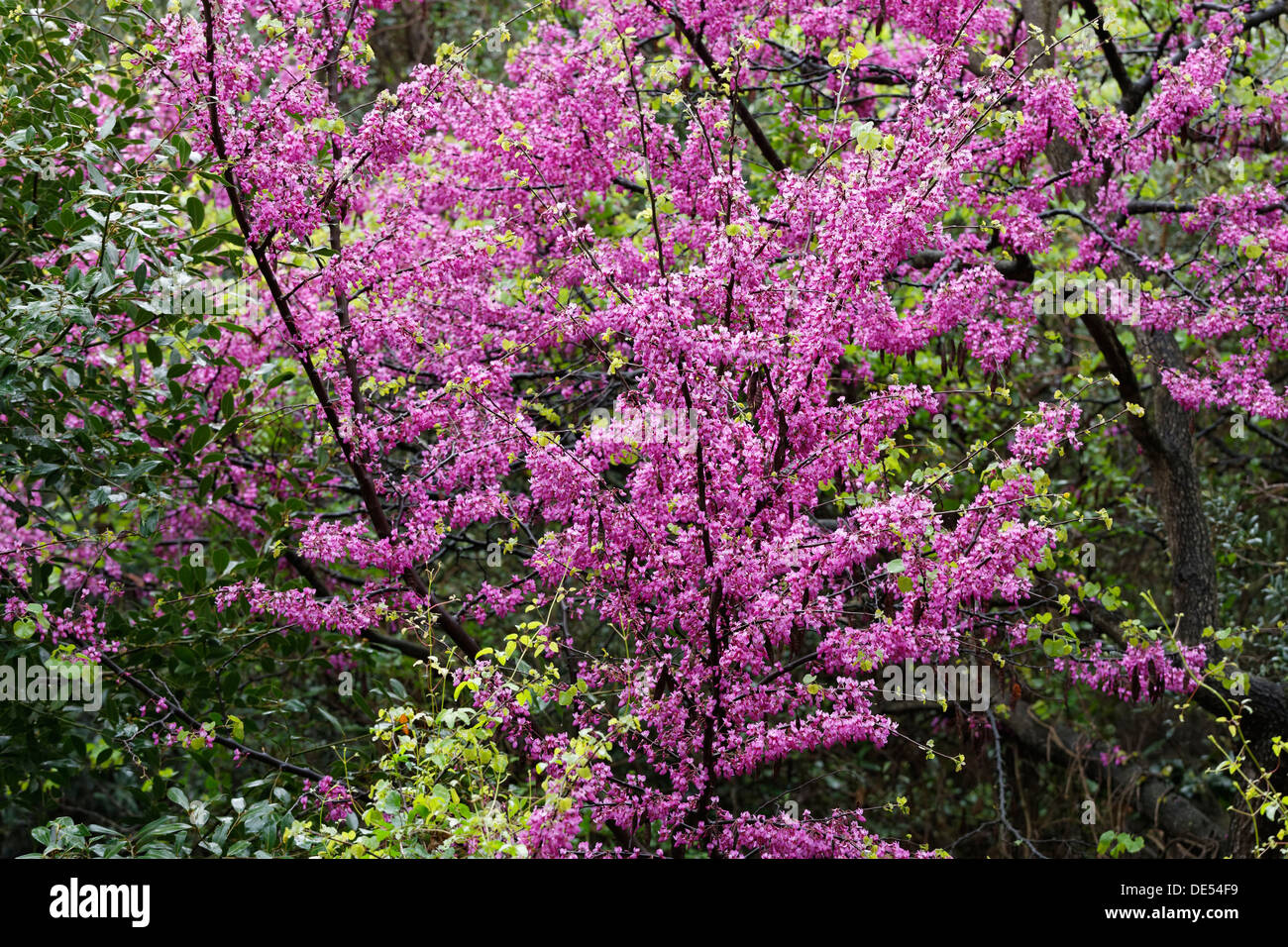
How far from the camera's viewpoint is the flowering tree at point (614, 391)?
174 inches

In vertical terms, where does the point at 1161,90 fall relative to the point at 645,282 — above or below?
above

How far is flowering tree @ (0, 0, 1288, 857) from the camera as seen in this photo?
4426 millimetres

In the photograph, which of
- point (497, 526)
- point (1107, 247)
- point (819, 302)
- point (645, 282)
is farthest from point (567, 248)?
point (1107, 247)

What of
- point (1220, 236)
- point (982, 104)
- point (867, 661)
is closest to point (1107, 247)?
point (1220, 236)

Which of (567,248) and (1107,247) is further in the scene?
(1107,247)

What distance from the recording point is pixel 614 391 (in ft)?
23.0

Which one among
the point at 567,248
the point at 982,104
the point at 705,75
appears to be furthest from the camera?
the point at 705,75

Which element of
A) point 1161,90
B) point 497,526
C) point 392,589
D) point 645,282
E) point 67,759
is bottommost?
point 67,759

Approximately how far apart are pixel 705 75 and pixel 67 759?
15.1 feet

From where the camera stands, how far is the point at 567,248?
593 centimetres

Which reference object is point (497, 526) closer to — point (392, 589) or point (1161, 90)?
point (392, 589)

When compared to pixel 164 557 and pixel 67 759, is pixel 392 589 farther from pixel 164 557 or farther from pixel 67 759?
pixel 164 557

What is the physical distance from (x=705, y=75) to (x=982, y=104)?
6.19 ft
